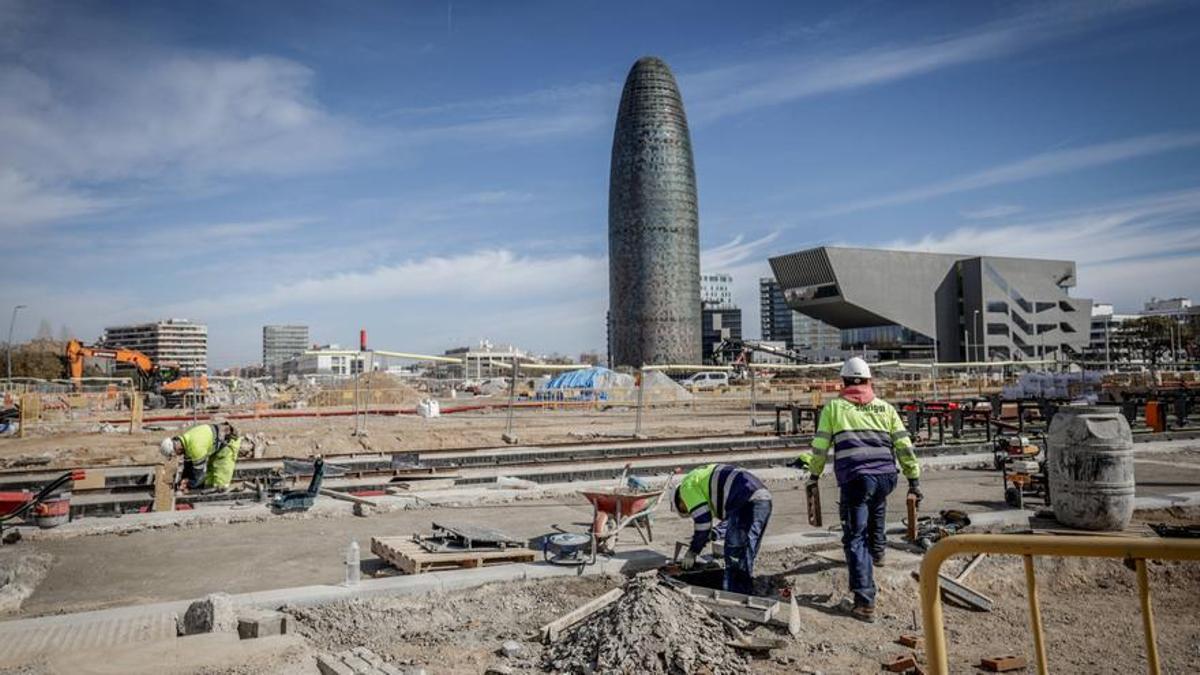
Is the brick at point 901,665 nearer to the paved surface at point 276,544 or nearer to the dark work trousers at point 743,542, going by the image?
the dark work trousers at point 743,542

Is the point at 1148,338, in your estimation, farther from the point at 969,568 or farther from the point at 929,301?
the point at 969,568

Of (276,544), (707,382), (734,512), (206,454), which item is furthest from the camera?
(707,382)

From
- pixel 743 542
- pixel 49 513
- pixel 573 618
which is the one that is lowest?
pixel 573 618

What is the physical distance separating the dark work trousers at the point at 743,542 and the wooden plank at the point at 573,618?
1.03 meters

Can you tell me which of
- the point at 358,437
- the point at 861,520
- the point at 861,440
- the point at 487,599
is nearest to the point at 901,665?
the point at 861,520

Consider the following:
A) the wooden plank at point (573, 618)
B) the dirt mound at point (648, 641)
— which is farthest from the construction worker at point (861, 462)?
the wooden plank at point (573, 618)

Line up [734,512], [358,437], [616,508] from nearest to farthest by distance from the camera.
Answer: [734,512] < [616,508] < [358,437]

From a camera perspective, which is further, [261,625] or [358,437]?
[358,437]

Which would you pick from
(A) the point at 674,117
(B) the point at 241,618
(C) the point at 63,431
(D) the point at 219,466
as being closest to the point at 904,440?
(B) the point at 241,618

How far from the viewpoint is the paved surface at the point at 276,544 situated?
767 cm

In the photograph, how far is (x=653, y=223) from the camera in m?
96.5

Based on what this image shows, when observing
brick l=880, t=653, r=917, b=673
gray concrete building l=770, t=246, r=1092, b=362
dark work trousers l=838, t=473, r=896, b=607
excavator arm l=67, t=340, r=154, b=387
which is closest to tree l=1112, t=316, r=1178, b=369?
gray concrete building l=770, t=246, r=1092, b=362

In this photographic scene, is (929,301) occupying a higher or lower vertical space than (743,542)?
higher

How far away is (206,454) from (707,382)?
48.3m
